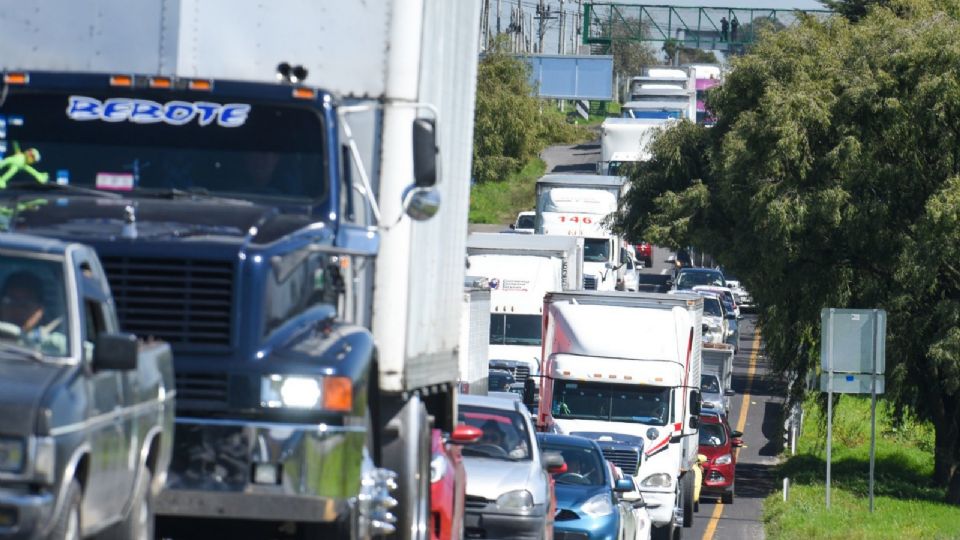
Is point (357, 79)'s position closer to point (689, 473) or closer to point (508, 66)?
point (689, 473)

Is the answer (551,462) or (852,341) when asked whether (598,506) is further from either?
(852,341)

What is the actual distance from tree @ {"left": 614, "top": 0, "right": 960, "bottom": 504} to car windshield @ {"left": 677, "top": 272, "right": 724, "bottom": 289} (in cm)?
2654

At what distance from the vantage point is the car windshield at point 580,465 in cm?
1950

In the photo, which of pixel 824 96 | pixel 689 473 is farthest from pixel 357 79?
pixel 824 96

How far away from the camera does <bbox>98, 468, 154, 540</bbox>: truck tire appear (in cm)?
805

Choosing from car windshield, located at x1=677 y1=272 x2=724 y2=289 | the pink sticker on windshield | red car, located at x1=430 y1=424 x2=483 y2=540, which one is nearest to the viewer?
the pink sticker on windshield

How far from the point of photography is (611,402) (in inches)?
1043

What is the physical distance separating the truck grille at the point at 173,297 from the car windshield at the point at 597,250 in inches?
1667

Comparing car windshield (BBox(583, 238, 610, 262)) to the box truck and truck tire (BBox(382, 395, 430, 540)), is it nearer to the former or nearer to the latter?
truck tire (BBox(382, 395, 430, 540))

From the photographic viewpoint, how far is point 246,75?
10328 mm

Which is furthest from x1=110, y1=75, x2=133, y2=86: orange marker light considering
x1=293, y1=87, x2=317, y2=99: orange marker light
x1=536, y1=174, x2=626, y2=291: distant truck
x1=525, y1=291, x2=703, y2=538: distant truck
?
x1=536, y1=174, x2=626, y2=291: distant truck

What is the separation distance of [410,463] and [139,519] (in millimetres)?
2936

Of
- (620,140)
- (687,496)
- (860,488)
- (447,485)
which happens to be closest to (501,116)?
(620,140)

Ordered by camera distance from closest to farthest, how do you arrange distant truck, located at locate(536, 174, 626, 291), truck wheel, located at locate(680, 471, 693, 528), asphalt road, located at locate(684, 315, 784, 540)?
1. truck wheel, located at locate(680, 471, 693, 528)
2. asphalt road, located at locate(684, 315, 784, 540)
3. distant truck, located at locate(536, 174, 626, 291)
